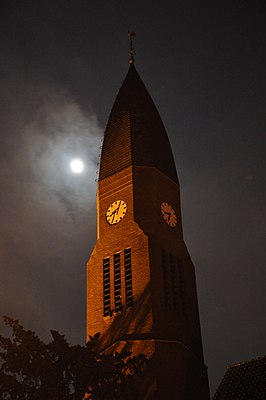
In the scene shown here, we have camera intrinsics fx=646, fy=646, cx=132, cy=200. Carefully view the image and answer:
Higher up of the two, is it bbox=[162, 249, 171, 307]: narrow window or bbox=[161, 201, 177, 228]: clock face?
bbox=[161, 201, 177, 228]: clock face

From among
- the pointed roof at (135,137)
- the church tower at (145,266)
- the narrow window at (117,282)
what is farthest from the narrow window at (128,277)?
the pointed roof at (135,137)

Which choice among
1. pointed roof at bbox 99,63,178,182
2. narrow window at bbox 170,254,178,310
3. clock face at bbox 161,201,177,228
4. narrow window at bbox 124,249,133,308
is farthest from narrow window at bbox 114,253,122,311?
pointed roof at bbox 99,63,178,182

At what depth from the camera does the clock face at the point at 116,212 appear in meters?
38.1

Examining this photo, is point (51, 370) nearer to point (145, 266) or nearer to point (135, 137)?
point (145, 266)

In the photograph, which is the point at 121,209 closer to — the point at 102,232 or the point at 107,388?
the point at 102,232

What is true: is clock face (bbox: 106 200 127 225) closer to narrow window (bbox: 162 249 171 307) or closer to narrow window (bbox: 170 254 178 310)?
narrow window (bbox: 162 249 171 307)

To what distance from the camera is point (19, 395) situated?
24.9 meters

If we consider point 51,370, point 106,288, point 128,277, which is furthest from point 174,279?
point 51,370

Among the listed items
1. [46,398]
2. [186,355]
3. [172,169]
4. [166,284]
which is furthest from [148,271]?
[46,398]

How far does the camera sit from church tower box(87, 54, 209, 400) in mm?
33188

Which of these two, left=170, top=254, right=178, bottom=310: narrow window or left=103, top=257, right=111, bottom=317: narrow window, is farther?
left=103, top=257, right=111, bottom=317: narrow window

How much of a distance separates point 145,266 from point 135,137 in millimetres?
9522

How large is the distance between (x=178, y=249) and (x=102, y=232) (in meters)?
4.71

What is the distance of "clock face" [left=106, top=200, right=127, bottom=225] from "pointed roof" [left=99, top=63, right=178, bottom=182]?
2.47 meters
